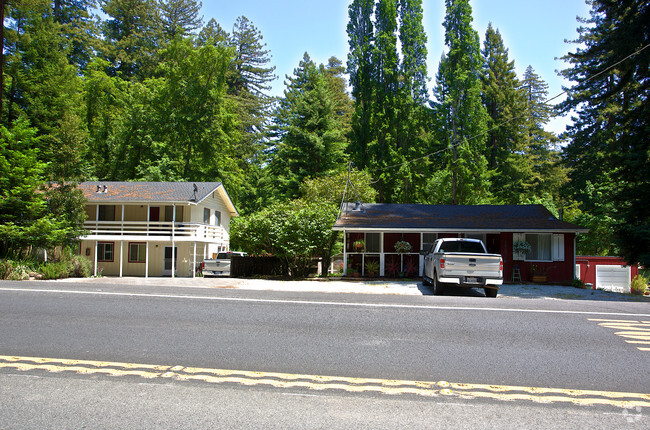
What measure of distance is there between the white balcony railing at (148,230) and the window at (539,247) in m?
18.2

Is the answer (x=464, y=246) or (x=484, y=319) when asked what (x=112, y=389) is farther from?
(x=464, y=246)

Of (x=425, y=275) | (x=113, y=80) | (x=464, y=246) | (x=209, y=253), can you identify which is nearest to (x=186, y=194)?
(x=209, y=253)

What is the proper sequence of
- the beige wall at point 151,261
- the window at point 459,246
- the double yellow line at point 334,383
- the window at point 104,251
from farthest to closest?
1. the window at point 104,251
2. the beige wall at point 151,261
3. the window at point 459,246
4. the double yellow line at point 334,383

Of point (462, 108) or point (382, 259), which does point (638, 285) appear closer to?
point (382, 259)

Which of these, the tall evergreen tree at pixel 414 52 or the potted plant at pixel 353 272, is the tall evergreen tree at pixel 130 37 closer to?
the tall evergreen tree at pixel 414 52

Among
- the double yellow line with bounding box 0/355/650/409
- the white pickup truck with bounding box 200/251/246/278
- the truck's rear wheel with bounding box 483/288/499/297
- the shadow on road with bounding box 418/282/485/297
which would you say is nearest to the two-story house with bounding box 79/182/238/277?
the white pickup truck with bounding box 200/251/246/278

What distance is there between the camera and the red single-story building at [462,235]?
71.8 ft

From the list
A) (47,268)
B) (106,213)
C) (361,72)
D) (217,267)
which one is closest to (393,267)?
(217,267)

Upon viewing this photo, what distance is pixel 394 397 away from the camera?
516 cm

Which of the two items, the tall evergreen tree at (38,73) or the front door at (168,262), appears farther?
the tall evergreen tree at (38,73)

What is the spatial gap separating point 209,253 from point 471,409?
94.0 feet

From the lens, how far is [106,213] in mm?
30312

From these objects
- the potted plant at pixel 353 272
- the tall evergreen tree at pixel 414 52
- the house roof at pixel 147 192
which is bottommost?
the potted plant at pixel 353 272

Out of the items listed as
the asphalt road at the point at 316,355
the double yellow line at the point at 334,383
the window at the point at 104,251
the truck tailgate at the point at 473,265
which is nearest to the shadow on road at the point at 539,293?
the truck tailgate at the point at 473,265
